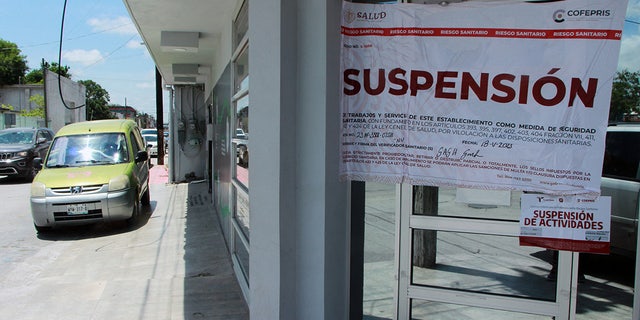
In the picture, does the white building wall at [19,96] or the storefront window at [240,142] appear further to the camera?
the white building wall at [19,96]

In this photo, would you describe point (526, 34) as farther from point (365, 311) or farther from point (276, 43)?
point (365, 311)

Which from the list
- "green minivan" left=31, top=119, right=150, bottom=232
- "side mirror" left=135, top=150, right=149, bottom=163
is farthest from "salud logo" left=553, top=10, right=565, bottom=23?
"side mirror" left=135, top=150, right=149, bottom=163

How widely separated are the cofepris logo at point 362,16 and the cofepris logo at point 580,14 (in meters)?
0.98

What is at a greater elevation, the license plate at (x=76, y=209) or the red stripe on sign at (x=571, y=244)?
the red stripe on sign at (x=571, y=244)

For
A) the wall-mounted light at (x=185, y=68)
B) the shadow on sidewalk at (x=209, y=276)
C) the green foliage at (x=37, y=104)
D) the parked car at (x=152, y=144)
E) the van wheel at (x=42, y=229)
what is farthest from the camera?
the green foliage at (x=37, y=104)

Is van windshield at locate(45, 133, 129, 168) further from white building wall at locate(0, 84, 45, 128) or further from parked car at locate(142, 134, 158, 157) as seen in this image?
white building wall at locate(0, 84, 45, 128)

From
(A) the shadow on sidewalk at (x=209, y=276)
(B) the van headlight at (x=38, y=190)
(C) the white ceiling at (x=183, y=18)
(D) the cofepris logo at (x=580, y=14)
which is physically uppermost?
(C) the white ceiling at (x=183, y=18)

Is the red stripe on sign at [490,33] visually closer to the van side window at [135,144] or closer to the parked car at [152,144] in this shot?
the van side window at [135,144]

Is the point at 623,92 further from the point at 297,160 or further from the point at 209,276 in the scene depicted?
the point at 209,276

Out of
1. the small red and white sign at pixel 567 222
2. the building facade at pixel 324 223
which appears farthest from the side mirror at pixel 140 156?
the small red and white sign at pixel 567 222

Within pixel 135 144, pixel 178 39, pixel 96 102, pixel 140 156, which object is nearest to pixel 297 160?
pixel 178 39

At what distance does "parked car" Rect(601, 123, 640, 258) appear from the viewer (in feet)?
9.22

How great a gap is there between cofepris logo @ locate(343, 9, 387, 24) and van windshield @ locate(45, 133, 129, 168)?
24.7ft

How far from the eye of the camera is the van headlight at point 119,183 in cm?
830
